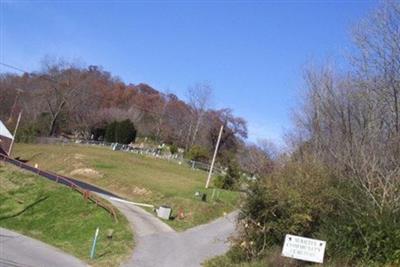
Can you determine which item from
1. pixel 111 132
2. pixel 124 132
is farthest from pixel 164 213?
pixel 111 132

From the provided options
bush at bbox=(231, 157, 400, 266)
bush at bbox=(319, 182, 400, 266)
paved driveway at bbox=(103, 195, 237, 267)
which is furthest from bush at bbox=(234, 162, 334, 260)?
paved driveway at bbox=(103, 195, 237, 267)

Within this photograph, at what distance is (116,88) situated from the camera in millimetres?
124312

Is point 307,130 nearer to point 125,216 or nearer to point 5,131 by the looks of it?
point 125,216

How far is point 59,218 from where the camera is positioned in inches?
1359

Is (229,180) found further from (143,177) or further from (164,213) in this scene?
(164,213)

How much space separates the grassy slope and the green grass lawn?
473 centimetres

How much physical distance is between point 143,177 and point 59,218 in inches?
749

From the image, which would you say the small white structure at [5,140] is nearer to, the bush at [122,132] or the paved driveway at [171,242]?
the bush at [122,132]

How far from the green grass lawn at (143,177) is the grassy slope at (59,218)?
473 cm

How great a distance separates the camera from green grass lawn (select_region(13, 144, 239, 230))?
3797 cm

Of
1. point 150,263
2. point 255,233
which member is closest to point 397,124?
point 255,233

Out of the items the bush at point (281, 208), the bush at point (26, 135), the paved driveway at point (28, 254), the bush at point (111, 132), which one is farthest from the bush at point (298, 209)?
the bush at point (26, 135)

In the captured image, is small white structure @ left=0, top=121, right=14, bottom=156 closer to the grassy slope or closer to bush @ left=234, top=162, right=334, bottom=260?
the grassy slope

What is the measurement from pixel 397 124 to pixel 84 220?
60.0ft
